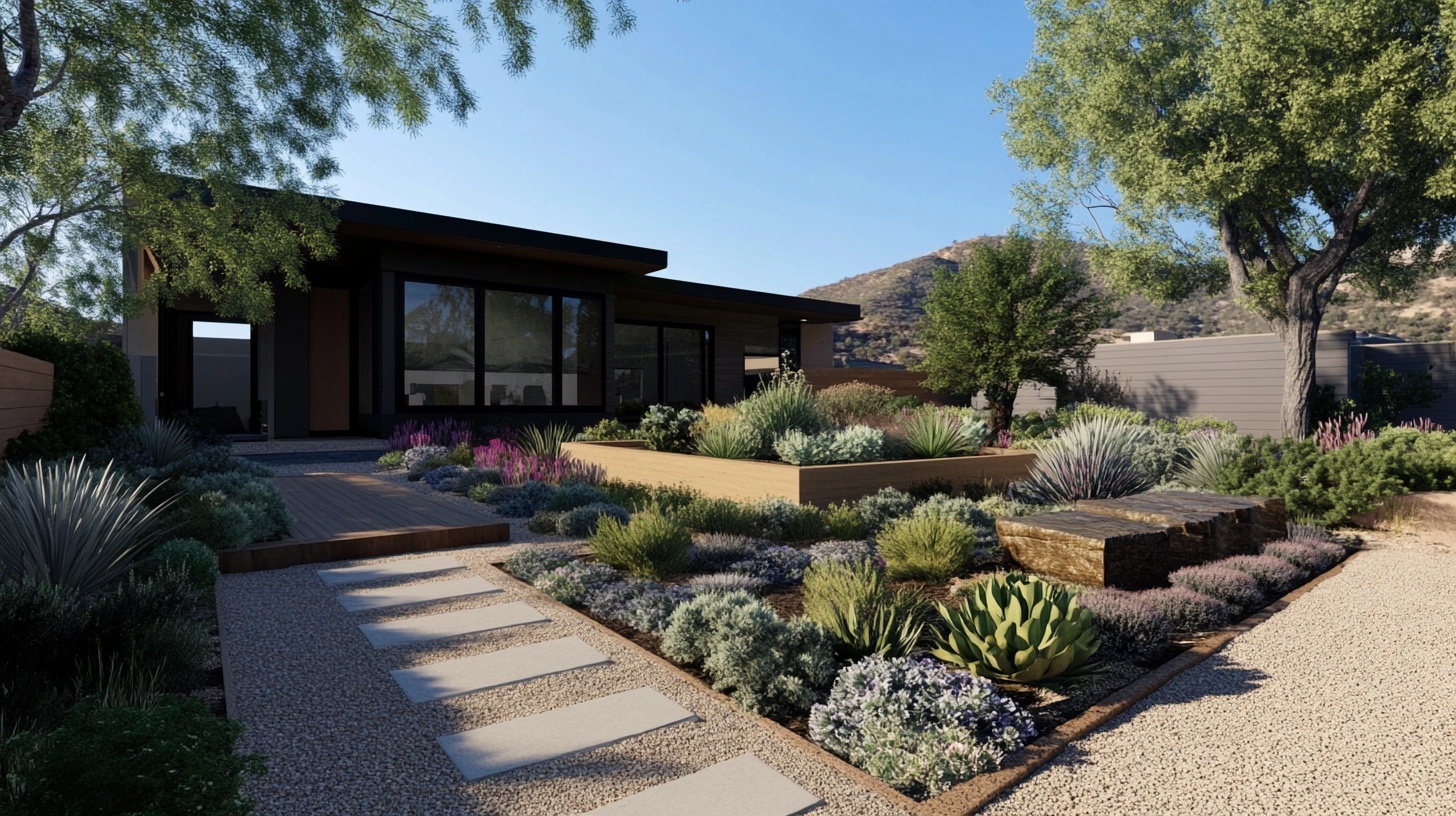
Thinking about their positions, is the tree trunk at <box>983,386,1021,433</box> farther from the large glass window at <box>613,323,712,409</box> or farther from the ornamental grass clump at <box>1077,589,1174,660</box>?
the ornamental grass clump at <box>1077,589,1174,660</box>

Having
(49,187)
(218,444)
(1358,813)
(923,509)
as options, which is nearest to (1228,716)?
(1358,813)

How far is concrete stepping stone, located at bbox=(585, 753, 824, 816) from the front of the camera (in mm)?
2111

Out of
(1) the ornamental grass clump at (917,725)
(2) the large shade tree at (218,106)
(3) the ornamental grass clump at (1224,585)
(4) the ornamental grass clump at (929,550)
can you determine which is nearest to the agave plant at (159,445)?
(2) the large shade tree at (218,106)

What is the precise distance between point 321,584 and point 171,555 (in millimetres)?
801

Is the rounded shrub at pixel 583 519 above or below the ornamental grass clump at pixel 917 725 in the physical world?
above

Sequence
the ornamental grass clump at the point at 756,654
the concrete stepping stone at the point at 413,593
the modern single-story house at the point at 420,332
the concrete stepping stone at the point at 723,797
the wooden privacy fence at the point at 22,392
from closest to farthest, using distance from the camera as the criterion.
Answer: the concrete stepping stone at the point at 723,797 → the ornamental grass clump at the point at 756,654 → the concrete stepping stone at the point at 413,593 → the wooden privacy fence at the point at 22,392 → the modern single-story house at the point at 420,332

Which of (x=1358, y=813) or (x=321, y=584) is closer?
(x=1358, y=813)

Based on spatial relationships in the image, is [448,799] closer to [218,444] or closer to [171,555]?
[171,555]

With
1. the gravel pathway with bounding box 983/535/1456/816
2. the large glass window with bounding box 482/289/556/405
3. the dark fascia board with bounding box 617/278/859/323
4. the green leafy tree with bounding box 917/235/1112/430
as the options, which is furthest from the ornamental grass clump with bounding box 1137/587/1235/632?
the dark fascia board with bounding box 617/278/859/323

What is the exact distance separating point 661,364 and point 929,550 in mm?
15252

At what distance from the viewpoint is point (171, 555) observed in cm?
425

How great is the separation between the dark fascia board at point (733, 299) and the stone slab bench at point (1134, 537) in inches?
484

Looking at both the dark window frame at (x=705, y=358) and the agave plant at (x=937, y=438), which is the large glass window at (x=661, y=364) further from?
the agave plant at (x=937, y=438)

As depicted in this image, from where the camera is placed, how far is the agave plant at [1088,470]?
22.5 feet
